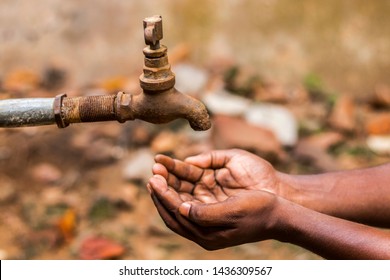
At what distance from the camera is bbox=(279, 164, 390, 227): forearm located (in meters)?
2.41

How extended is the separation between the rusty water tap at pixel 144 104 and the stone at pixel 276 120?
2.71 m

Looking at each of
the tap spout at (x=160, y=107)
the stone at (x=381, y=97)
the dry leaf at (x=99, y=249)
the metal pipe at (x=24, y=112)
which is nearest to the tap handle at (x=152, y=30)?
the tap spout at (x=160, y=107)

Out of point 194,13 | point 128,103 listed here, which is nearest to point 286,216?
point 128,103

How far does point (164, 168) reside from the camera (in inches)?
88.2

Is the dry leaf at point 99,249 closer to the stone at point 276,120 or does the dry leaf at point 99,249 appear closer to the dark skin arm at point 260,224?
the stone at point 276,120

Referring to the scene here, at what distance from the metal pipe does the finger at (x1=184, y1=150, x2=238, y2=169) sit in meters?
0.66

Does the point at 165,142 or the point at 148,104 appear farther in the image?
the point at 165,142

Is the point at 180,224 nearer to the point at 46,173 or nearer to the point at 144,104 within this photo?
the point at 144,104

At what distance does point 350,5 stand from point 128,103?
3798 mm

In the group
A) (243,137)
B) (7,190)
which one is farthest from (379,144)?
(7,190)

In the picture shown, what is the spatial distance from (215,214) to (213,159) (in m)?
0.45

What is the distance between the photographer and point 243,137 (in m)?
4.45

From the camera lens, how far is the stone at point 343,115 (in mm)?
4941

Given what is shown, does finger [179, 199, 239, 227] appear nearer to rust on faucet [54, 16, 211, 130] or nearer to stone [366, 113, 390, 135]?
rust on faucet [54, 16, 211, 130]
